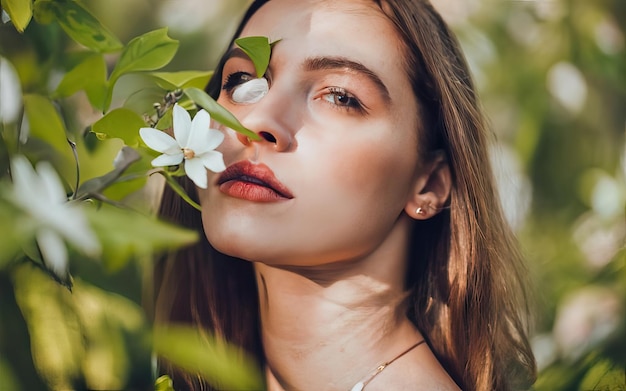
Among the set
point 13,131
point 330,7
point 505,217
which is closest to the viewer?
point 13,131

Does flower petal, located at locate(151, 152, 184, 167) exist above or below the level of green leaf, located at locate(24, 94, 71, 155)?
above

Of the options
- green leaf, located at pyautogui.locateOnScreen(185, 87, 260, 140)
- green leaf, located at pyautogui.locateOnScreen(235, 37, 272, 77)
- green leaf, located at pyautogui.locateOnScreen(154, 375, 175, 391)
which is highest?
green leaf, located at pyautogui.locateOnScreen(235, 37, 272, 77)

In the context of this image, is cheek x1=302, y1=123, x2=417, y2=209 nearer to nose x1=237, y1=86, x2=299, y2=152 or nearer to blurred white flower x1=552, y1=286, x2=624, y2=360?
nose x1=237, y1=86, x2=299, y2=152

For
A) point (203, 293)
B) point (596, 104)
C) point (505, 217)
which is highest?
point (596, 104)

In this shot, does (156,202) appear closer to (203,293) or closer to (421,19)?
(203,293)

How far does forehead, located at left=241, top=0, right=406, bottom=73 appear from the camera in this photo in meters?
0.90

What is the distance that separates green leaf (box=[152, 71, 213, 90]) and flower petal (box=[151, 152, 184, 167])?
0.11 meters

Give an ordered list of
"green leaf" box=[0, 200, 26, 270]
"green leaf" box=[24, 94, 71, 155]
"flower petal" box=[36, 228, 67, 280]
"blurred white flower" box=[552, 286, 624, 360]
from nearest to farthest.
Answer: "green leaf" box=[0, 200, 26, 270] < "flower petal" box=[36, 228, 67, 280] < "green leaf" box=[24, 94, 71, 155] < "blurred white flower" box=[552, 286, 624, 360]

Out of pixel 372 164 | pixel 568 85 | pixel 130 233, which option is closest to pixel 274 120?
pixel 372 164

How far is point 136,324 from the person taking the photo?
848mm

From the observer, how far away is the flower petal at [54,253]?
0.74 metres

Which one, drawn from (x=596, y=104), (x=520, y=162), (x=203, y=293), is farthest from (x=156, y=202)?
(x=596, y=104)

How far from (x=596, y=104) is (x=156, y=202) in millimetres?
596

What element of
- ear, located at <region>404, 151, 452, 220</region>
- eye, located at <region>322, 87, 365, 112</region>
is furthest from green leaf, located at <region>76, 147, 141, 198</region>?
ear, located at <region>404, 151, 452, 220</region>
